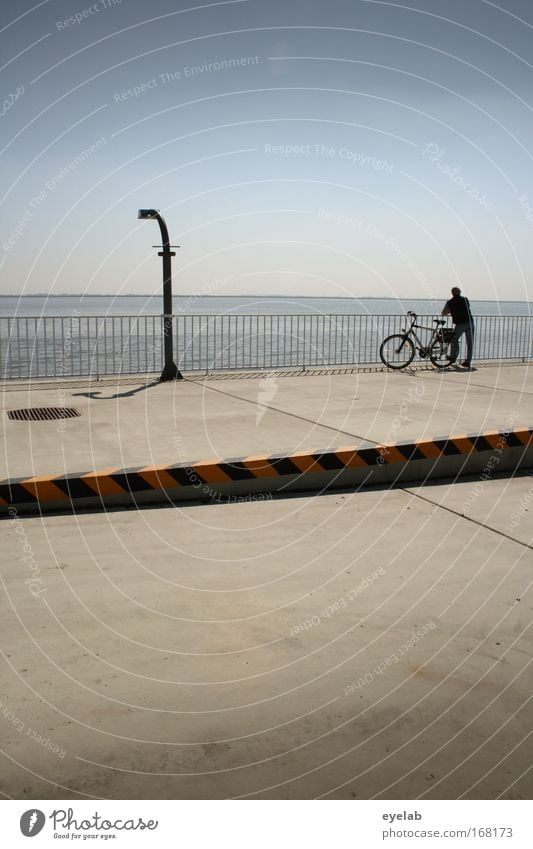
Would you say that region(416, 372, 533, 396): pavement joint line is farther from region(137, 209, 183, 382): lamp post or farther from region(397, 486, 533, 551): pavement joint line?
region(397, 486, 533, 551): pavement joint line

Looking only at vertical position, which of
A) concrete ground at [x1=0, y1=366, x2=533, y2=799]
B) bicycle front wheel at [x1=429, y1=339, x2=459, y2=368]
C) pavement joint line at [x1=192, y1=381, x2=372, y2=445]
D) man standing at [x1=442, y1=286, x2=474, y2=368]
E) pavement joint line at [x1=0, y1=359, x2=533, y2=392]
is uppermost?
man standing at [x1=442, y1=286, x2=474, y2=368]

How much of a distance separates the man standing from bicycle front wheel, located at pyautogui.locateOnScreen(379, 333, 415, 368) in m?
1.11

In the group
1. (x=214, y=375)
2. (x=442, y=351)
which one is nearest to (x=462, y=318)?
(x=442, y=351)

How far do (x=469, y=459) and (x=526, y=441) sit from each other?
0.73 m

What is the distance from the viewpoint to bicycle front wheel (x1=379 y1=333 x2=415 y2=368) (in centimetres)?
1747

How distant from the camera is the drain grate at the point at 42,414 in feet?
35.1

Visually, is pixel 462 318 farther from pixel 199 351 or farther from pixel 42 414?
pixel 42 414

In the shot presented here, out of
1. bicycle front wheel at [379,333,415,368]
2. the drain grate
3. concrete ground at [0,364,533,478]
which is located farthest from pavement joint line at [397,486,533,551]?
bicycle front wheel at [379,333,415,368]

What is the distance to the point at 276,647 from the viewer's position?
13.6 feet

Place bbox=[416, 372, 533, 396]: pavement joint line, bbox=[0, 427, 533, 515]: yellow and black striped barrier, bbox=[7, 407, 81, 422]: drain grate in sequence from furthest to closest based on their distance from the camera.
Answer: bbox=[416, 372, 533, 396]: pavement joint line < bbox=[7, 407, 81, 422]: drain grate < bbox=[0, 427, 533, 515]: yellow and black striped barrier

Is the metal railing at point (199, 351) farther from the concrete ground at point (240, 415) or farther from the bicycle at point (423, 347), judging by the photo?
the concrete ground at point (240, 415)

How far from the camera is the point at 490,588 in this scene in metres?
4.90

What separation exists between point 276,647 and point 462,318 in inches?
581

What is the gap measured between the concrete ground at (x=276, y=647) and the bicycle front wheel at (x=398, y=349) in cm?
995
